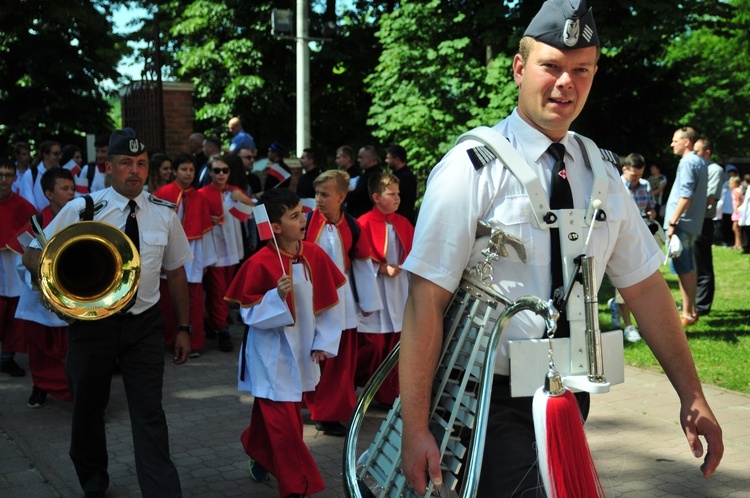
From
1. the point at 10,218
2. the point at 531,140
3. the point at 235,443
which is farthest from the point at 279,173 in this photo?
the point at 531,140

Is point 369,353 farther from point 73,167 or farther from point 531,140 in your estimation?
point 73,167

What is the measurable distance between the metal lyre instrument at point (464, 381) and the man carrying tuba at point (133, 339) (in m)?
2.35

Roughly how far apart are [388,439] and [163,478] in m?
2.33

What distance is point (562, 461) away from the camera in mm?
2350

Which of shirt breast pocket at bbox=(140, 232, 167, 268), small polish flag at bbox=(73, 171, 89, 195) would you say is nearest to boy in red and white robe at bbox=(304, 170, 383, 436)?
shirt breast pocket at bbox=(140, 232, 167, 268)

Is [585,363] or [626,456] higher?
[585,363]

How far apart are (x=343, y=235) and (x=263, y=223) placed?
191 centimetres

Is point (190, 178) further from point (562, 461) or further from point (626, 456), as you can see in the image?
point (562, 461)

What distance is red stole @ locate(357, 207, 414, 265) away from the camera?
24.8ft

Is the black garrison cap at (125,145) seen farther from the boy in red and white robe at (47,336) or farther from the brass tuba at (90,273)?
the boy in red and white robe at (47,336)

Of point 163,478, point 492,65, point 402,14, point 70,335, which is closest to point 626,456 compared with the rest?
point 163,478

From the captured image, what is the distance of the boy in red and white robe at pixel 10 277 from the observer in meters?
8.35

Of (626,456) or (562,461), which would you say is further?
(626,456)

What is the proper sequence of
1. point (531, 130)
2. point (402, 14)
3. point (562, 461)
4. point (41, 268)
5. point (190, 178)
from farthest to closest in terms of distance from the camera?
point (402, 14) < point (190, 178) < point (41, 268) < point (531, 130) < point (562, 461)
